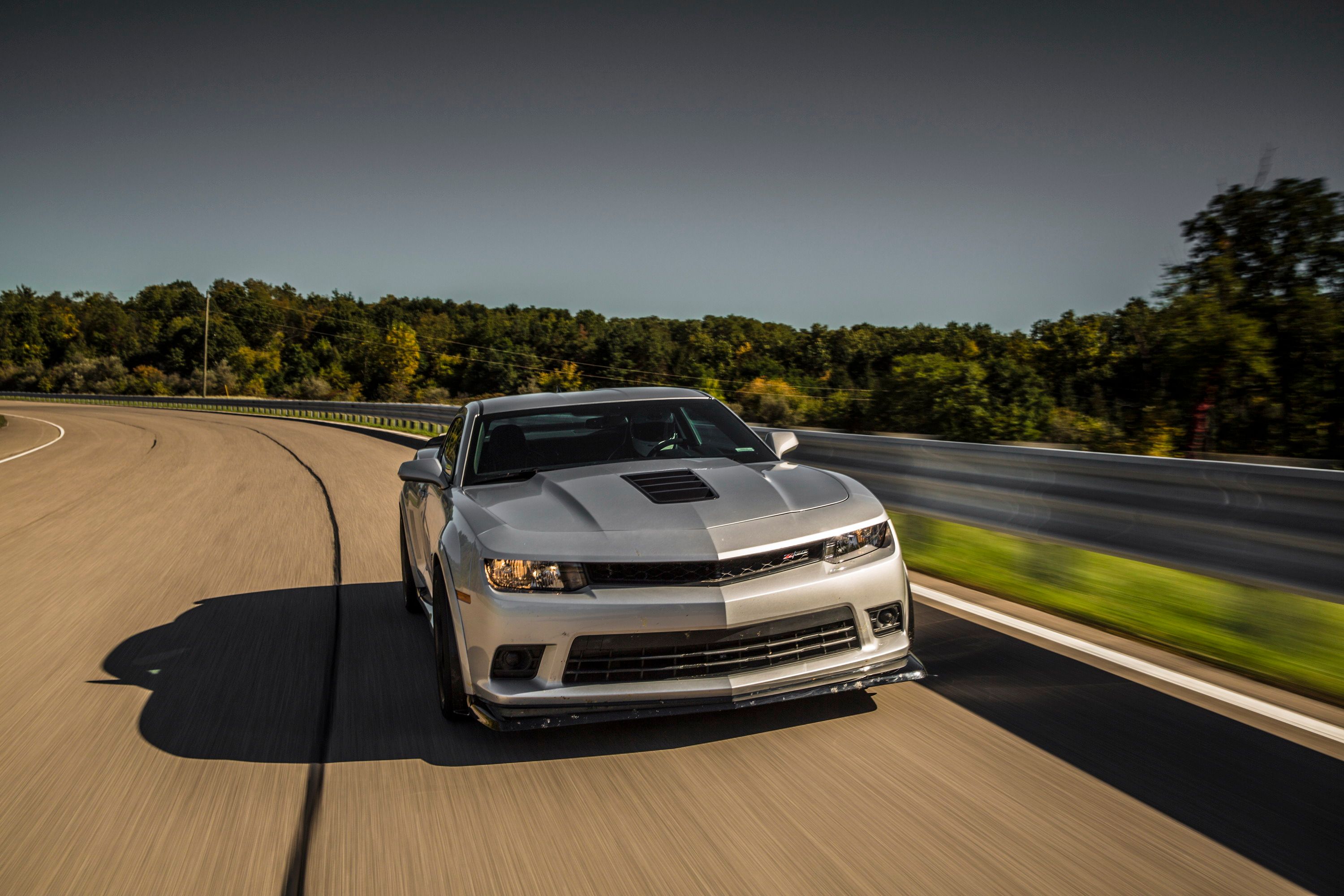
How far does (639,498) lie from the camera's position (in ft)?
12.4

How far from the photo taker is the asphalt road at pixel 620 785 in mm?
2648

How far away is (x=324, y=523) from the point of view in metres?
9.73

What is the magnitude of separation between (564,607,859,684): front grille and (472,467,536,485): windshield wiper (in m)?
1.25

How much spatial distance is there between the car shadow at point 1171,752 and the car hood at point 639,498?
1065 mm

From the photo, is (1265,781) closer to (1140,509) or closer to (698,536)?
(698,536)

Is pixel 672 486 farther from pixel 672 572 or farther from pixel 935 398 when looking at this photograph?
pixel 935 398

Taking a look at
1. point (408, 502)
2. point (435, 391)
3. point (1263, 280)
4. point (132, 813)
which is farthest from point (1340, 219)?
point (435, 391)

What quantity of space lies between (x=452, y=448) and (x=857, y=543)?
8.66 feet

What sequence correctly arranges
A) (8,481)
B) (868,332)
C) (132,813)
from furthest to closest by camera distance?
(868,332)
(8,481)
(132,813)

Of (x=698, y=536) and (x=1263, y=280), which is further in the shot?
(x=1263, y=280)

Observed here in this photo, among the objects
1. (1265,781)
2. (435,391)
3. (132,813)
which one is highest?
(1265,781)

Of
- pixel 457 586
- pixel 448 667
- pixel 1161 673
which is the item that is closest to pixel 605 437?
pixel 457 586

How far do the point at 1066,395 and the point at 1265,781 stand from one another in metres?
65.0

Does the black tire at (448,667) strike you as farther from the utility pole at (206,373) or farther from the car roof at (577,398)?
the utility pole at (206,373)
